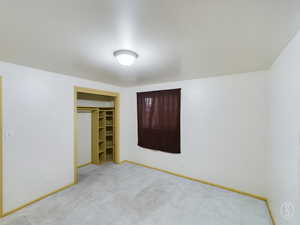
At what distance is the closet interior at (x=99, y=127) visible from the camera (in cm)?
391

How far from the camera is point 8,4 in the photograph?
893mm

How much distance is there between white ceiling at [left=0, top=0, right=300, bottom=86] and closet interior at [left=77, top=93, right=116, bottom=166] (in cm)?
204

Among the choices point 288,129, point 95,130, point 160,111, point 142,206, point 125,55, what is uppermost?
point 125,55

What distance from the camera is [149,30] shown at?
1180mm

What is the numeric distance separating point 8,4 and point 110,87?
275cm

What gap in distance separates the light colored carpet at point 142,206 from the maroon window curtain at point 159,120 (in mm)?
850

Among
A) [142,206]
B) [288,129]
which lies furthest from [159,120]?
[288,129]

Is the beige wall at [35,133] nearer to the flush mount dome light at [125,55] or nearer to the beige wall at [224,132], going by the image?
the flush mount dome light at [125,55]

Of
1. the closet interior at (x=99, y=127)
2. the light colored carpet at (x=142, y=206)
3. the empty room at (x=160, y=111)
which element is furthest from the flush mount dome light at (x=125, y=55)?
the closet interior at (x=99, y=127)

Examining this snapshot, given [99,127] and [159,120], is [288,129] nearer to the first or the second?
[159,120]

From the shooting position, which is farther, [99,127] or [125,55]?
[99,127]

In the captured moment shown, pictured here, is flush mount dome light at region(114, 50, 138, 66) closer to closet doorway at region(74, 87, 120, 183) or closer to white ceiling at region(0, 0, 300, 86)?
white ceiling at region(0, 0, 300, 86)

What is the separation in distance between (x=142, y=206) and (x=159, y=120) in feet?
5.99

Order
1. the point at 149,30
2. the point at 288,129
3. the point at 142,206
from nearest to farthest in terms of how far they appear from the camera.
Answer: the point at 149,30 < the point at 288,129 < the point at 142,206
